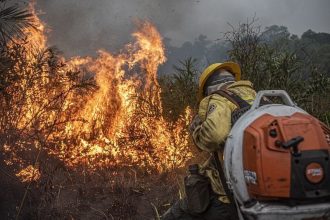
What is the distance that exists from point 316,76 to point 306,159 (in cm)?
720

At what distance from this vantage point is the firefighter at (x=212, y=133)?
2633 millimetres

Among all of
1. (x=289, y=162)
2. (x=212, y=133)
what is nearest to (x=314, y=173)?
(x=289, y=162)

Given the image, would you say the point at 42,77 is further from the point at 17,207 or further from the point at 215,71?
the point at 215,71

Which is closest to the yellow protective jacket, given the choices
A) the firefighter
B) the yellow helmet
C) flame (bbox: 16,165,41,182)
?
the firefighter

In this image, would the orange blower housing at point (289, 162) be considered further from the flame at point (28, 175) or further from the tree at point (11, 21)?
the tree at point (11, 21)

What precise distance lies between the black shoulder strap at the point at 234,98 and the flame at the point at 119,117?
4.89 metres

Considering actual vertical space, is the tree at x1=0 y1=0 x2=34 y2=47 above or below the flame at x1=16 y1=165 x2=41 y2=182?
above

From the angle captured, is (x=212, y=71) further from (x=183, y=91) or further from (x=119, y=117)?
(x=119, y=117)

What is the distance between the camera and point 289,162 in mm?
2156

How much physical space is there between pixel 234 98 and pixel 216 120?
9.3 inches

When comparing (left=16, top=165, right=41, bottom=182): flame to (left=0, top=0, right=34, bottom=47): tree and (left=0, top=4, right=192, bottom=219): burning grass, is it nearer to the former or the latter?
(left=0, top=4, right=192, bottom=219): burning grass

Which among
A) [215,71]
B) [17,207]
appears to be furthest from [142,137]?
[215,71]

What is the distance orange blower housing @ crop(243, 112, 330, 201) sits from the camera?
2.16 m

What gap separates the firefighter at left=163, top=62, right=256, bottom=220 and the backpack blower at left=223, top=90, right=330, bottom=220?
1.11 feet
